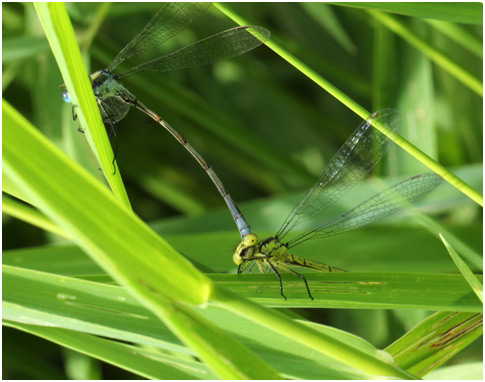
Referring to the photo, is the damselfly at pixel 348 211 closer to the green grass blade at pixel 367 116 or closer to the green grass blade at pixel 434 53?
the green grass blade at pixel 434 53

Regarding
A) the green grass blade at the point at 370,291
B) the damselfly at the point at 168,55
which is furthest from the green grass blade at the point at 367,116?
the damselfly at the point at 168,55

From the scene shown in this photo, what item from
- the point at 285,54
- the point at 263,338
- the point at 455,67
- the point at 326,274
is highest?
the point at 455,67

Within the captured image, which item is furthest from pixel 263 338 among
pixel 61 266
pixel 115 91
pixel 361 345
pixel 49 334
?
pixel 115 91

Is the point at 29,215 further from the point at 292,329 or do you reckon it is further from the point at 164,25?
the point at 164,25

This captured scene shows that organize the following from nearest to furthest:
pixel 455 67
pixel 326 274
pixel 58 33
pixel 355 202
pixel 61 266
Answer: pixel 58 33, pixel 326 274, pixel 61 266, pixel 455 67, pixel 355 202

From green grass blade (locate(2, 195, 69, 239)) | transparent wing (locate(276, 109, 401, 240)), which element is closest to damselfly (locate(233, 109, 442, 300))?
transparent wing (locate(276, 109, 401, 240))

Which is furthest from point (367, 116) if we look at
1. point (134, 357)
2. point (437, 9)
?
point (134, 357)

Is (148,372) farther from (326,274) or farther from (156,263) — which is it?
(156,263)

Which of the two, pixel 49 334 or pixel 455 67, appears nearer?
pixel 49 334
